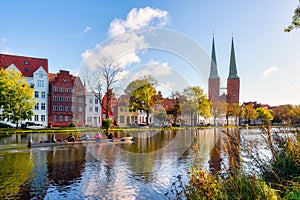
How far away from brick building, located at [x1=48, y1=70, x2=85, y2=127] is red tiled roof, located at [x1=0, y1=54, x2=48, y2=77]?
4.69 meters

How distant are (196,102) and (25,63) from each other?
157ft

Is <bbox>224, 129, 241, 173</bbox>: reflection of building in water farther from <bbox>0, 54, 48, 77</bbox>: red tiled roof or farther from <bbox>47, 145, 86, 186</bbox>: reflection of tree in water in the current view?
<bbox>0, 54, 48, 77</bbox>: red tiled roof

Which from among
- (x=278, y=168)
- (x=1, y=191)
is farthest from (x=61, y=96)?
(x=278, y=168)

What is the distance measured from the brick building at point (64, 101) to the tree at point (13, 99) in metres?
14.9

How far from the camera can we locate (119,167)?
1677cm

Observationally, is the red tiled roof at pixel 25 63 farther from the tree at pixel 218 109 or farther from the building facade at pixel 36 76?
the tree at pixel 218 109

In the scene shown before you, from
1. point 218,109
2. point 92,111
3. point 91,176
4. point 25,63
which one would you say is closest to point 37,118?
point 92,111

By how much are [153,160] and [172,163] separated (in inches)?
71.5

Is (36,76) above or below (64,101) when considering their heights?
above

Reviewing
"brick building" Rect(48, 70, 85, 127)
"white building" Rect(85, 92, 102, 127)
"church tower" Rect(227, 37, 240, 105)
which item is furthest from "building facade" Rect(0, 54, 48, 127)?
"church tower" Rect(227, 37, 240, 105)

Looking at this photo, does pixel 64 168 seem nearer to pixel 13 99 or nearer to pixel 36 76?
pixel 13 99

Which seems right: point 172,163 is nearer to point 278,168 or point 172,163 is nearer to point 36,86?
point 278,168

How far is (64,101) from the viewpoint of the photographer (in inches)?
2601

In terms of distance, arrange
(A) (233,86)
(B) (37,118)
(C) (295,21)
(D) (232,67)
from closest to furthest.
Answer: (C) (295,21)
(B) (37,118)
(D) (232,67)
(A) (233,86)
